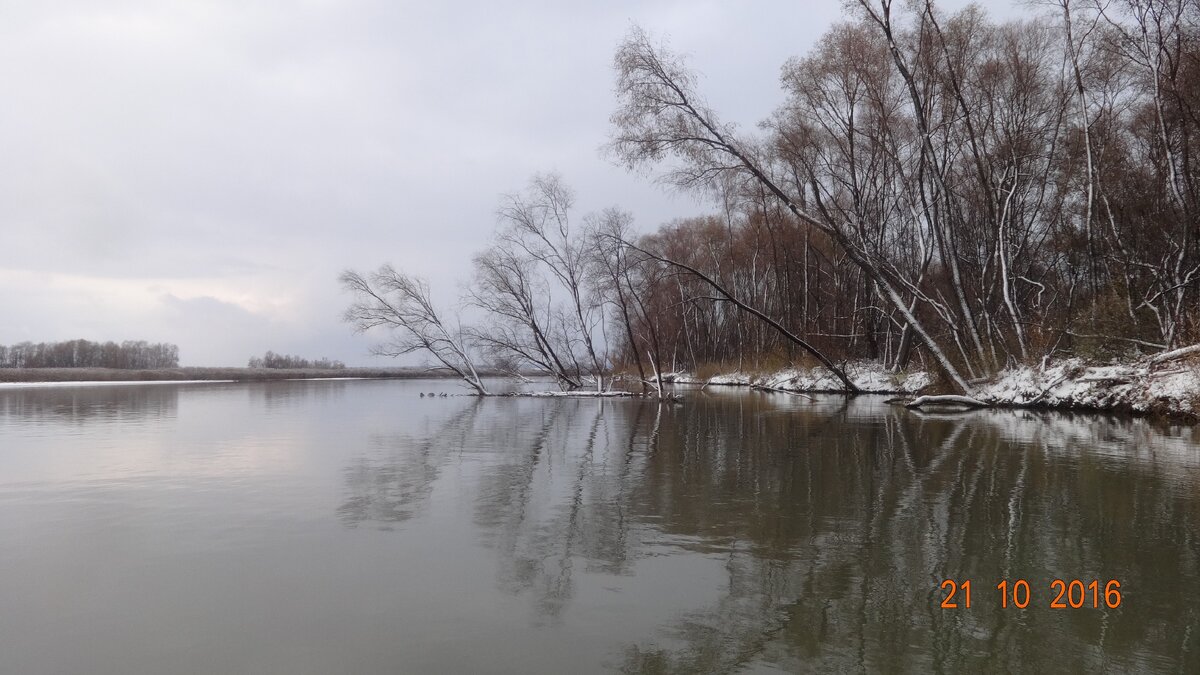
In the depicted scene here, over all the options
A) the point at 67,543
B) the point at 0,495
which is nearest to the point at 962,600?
the point at 67,543

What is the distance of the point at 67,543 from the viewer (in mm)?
4902

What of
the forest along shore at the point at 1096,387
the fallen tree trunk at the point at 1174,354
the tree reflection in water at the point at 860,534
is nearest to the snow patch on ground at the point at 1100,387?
the forest along shore at the point at 1096,387

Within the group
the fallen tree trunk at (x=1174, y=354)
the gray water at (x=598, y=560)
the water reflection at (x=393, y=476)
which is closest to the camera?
the gray water at (x=598, y=560)

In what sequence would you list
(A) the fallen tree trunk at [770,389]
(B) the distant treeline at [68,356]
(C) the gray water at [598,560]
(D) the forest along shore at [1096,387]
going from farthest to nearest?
(B) the distant treeline at [68,356], (A) the fallen tree trunk at [770,389], (D) the forest along shore at [1096,387], (C) the gray water at [598,560]

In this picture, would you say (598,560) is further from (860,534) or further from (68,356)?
(68,356)

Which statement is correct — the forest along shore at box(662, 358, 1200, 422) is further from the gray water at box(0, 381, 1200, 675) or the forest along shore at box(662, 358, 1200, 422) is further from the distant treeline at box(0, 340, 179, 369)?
the distant treeline at box(0, 340, 179, 369)

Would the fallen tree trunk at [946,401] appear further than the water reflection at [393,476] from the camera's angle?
Yes

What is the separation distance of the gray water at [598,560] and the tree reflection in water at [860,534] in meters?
0.02

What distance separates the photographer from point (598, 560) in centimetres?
436

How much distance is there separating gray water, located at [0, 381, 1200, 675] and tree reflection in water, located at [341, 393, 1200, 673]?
25mm

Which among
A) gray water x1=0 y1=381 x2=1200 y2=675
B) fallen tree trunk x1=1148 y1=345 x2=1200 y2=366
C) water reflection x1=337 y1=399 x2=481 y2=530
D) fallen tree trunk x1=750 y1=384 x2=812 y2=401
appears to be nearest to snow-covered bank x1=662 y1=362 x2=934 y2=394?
fallen tree trunk x1=750 y1=384 x2=812 y2=401

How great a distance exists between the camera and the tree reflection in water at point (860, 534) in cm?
300

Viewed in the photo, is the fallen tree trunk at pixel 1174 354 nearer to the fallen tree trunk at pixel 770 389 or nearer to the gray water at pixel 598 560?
the gray water at pixel 598 560

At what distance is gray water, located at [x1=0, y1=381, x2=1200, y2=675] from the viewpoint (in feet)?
9.82
